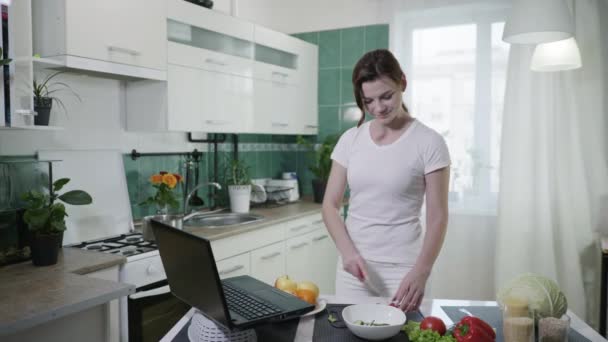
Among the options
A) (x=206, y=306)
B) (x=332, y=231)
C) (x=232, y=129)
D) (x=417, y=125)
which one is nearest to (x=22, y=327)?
(x=206, y=306)

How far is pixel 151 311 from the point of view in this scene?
2.20 meters

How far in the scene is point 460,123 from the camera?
11.6 ft

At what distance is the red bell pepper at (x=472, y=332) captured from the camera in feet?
3.73

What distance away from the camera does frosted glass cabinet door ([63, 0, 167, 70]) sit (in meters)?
2.12

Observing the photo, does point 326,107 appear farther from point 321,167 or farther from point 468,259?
point 468,259

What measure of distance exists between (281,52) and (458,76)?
1.26 metres

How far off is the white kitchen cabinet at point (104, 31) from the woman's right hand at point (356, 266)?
54.9 inches

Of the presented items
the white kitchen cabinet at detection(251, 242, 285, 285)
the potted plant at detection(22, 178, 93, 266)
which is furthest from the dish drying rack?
the potted plant at detection(22, 178, 93, 266)

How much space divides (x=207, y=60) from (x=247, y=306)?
195 centimetres

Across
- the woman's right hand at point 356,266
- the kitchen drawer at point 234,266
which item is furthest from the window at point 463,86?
the woman's right hand at point 356,266

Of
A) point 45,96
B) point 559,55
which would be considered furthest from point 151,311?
point 559,55

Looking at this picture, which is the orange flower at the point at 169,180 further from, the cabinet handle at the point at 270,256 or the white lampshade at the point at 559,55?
the white lampshade at the point at 559,55

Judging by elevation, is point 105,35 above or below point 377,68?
above

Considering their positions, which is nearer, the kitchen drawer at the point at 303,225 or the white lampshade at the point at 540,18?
the white lampshade at the point at 540,18
